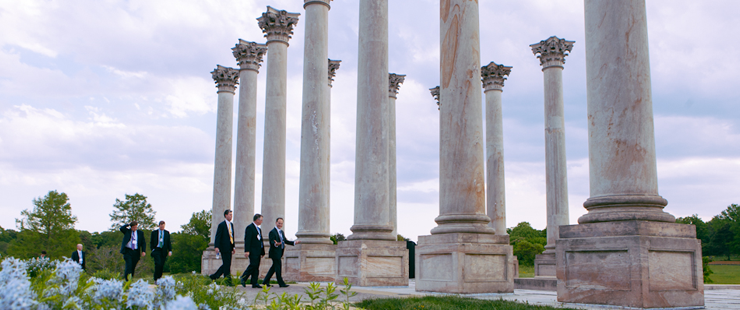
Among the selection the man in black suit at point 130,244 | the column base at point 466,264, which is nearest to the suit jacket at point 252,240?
the man in black suit at point 130,244

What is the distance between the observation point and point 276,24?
313 ft

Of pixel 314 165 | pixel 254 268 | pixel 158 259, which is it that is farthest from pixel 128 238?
pixel 314 165

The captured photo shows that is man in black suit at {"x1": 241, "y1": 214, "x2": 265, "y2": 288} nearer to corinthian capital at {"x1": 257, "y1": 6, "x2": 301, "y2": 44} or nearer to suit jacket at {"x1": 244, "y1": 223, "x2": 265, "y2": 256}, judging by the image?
suit jacket at {"x1": 244, "y1": 223, "x2": 265, "y2": 256}

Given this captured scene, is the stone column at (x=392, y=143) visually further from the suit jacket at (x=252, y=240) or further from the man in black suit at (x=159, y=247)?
Result: the suit jacket at (x=252, y=240)

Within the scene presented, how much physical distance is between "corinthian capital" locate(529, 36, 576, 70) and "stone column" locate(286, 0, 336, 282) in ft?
142

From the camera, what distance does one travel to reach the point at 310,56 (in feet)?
269

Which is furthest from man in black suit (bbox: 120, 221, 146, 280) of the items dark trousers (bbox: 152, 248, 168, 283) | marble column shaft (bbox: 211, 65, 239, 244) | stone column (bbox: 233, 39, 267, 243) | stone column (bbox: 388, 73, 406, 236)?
stone column (bbox: 388, 73, 406, 236)

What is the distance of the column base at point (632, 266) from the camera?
34469 mm

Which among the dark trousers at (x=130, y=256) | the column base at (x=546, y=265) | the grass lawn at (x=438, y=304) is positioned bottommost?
the column base at (x=546, y=265)

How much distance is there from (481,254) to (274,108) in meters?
53.8

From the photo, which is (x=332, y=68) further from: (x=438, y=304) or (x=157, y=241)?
(x=438, y=304)

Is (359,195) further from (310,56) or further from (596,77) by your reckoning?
(596,77)

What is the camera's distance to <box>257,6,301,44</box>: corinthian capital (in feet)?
313

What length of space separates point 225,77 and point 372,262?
60.7 m
